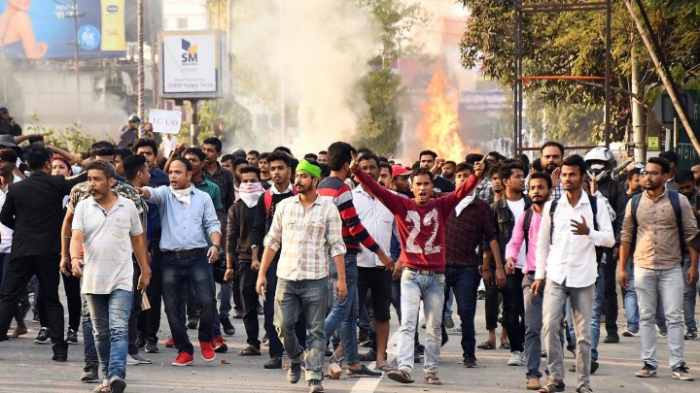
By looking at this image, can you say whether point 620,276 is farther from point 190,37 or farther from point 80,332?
point 190,37

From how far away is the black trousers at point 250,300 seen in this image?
11.8 metres

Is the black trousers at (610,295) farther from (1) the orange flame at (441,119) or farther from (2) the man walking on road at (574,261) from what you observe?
(1) the orange flame at (441,119)

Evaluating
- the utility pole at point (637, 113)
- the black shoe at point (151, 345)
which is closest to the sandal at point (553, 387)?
the black shoe at point (151, 345)

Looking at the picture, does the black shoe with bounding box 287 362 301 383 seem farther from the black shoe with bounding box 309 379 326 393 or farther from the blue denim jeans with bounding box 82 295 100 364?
the blue denim jeans with bounding box 82 295 100 364

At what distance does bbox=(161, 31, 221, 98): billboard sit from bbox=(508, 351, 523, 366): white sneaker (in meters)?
30.8

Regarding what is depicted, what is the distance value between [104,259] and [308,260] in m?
1.54

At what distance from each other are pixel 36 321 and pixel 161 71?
27.6 meters

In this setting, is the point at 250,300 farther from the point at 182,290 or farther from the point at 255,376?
the point at 255,376

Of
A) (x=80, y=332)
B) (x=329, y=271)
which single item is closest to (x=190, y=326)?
(x=80, y=332)

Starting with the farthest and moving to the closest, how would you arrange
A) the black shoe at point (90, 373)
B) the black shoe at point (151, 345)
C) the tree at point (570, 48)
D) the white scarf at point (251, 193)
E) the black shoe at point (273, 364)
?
the tree at point (570, 48) < the white scarf at point (251, 193) < the black shoe at point (151, 345) < the black shoe at point (273, 364) < the black shoe at point (90, 373)

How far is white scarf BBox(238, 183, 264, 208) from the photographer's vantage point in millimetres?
12156

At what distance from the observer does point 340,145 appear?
10336mm

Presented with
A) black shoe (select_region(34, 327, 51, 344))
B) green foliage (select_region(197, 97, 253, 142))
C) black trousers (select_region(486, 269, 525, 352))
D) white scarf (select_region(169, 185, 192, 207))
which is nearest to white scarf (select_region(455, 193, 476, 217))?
black trousers (select_region(486, 269, 525, 352))

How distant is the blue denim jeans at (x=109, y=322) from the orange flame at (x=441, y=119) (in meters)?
43.3
